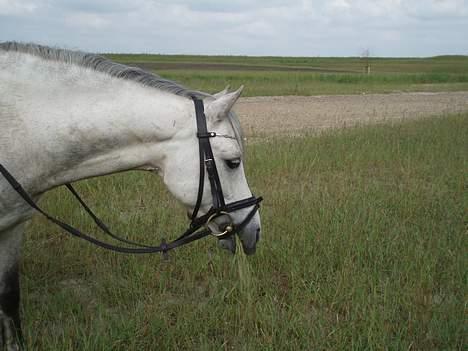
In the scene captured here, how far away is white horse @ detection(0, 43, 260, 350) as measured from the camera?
2.62 meters

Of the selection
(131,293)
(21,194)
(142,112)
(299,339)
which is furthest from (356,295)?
(21,194)

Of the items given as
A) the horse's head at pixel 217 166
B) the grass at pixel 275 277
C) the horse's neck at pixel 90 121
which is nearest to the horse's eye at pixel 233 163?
the horse's head at pixel 217 166

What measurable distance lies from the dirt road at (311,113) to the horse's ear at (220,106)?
8.58 m

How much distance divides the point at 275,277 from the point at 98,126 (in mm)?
1961

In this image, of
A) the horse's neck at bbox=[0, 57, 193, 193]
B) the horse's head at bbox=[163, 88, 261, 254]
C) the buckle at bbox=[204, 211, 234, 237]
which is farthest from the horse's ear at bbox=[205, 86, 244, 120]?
the buckle at bbox=[204, 211, 234, 237]

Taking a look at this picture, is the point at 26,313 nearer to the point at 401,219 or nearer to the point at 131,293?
the point at 131,293

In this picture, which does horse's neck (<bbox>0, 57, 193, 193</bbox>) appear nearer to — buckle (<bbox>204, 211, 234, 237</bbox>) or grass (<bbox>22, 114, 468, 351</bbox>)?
buckle (<bbox>204, 211, 234, 237</bbox>)

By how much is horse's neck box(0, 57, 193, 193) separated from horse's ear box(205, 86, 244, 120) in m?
0.13

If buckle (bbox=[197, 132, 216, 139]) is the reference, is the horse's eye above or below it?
below

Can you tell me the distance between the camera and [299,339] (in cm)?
291

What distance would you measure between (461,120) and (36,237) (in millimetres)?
10376

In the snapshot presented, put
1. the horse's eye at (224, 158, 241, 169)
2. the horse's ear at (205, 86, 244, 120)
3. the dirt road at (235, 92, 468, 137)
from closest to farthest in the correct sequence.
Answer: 1. the horse's ear at (205, 86, 244, 120)
2. the horse's eye at (224, 158, 241, 169)
3. the dirt road at (235, 92, 468, 137)

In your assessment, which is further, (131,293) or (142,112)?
(131,293)

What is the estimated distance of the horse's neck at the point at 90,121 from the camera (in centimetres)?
263
